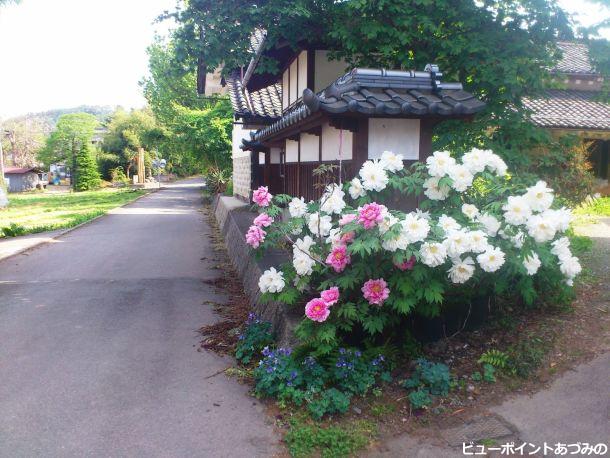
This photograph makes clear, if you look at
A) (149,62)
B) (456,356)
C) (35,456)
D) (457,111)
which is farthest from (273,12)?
(149,62)

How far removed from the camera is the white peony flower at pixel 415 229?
3.96 m

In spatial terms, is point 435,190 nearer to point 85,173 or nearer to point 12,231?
point 12,231

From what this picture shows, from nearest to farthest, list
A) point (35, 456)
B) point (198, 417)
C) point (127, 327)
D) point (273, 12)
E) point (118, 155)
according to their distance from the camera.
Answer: point (35, 456) → point (198, 417) → point (127, 327) → point (273, 12) → point (118, 155)

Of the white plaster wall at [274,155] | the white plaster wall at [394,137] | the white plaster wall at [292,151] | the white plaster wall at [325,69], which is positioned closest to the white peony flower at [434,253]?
the white plaster wall at [394,137]

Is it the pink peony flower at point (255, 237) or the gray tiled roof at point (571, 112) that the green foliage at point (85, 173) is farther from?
the pink peony flower at point (255, 237)

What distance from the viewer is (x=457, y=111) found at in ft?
17.6

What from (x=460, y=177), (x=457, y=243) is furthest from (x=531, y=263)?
(x=460, y=177)

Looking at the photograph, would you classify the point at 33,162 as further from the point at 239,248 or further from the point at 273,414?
the point at 273,414

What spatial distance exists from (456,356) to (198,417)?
2499 mm

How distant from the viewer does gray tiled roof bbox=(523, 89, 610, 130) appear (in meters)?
15.6

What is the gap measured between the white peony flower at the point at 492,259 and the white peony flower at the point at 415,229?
50 centimetres

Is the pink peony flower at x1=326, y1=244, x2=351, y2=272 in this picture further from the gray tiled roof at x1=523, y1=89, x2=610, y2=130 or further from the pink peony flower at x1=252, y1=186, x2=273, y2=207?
the gray tiled roof at x1=523, y1=89, x2=610, y2=130

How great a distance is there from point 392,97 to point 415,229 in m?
2.11

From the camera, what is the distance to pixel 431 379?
4258 mm
